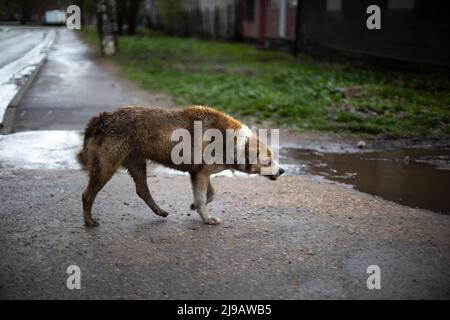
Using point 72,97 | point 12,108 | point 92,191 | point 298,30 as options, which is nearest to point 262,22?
point 298,30

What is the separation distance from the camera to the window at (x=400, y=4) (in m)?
15.0

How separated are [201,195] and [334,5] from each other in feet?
53.9

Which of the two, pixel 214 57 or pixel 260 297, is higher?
pixel 214 57

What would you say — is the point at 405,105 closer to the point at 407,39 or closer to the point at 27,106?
the point at 407,39

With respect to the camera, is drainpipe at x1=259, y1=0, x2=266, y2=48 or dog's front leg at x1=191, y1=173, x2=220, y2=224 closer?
dog's front leg at x1=191, y1=173, x2=220, y2=224

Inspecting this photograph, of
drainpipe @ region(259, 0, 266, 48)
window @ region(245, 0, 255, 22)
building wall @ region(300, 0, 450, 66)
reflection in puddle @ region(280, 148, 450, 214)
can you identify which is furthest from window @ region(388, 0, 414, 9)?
window @ region(245, 0, 255, 22)

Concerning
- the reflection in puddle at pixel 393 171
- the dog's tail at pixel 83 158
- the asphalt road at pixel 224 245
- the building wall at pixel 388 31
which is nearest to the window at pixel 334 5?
the building wall at pixel 388 31

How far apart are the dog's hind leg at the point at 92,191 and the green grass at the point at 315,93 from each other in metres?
5.80

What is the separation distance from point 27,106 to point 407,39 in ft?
35.4

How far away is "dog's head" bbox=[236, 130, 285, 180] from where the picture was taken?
5.47 meters

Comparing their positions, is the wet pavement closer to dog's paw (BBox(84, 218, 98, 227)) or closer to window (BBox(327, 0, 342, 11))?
dog's paw (BBox(84, 218, 98, 227))

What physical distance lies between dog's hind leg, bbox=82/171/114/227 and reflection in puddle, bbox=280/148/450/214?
3287 mm

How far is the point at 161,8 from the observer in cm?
4528

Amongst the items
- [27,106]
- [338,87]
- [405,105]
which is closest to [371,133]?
[405,105]
